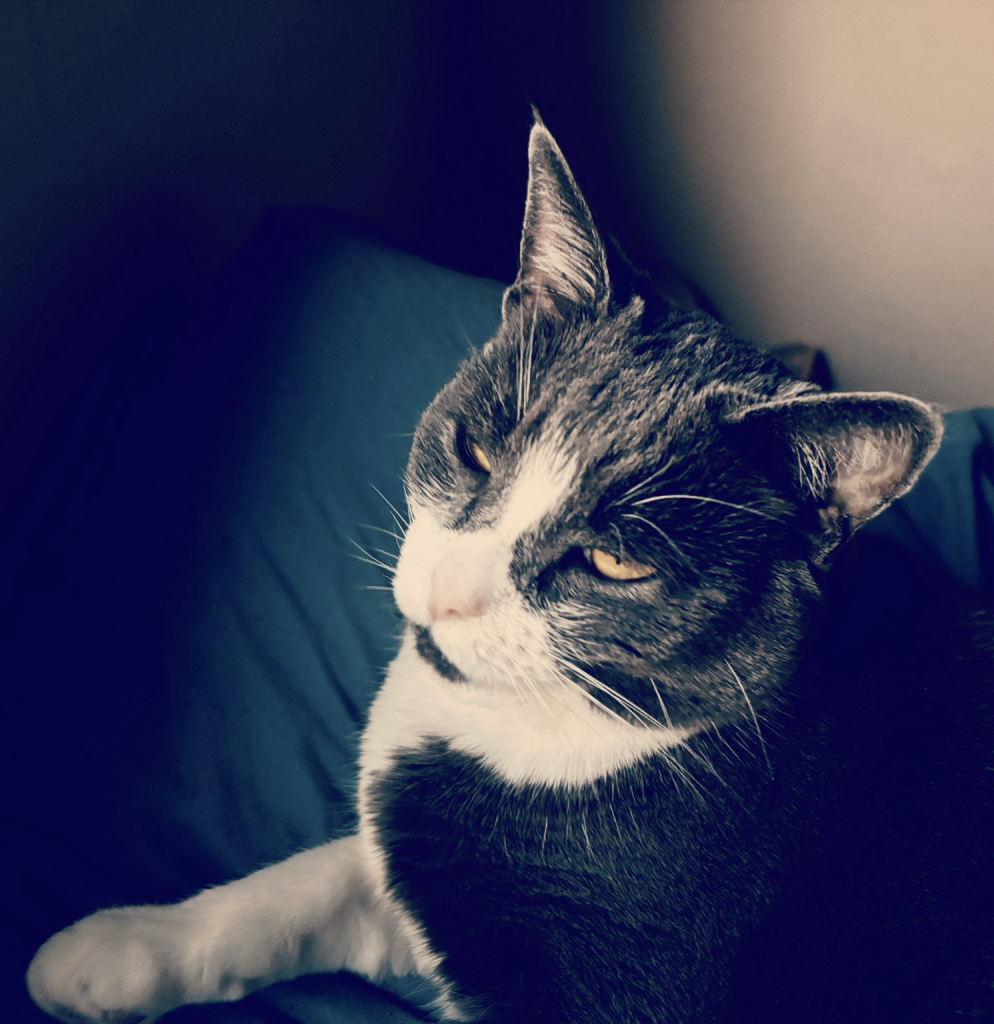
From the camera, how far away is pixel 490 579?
2.17 feet

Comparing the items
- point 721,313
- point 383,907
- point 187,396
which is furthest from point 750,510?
point 721,313

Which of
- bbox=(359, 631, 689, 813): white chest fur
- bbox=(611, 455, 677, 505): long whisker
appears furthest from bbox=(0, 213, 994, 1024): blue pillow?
bbox=(611, 455, 677, 505): long whisker

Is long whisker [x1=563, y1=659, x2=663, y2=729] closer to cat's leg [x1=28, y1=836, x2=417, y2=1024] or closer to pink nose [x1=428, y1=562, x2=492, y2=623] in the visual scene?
pink nose [x1=428, y1=562, x2=492, y2=623]

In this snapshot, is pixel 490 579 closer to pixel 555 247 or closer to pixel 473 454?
pixel 473 454

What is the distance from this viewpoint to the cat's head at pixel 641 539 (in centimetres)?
66

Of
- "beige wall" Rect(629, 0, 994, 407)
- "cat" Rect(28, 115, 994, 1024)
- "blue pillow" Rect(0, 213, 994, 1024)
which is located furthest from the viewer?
"beige wall" Rect(629, 0, 994, 407)

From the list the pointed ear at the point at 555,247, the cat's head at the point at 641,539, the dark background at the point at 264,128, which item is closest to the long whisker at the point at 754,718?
the cat's head at the point at 641,539

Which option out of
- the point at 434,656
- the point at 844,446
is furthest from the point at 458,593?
the point at 844,446

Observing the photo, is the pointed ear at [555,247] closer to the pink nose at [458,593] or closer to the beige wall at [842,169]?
the pink nose at [458,593]

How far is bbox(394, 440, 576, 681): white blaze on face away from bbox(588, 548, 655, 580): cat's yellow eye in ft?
0.21

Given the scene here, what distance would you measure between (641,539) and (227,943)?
0.62m

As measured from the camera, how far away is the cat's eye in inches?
29.6

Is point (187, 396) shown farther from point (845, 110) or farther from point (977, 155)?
point (977, 155)

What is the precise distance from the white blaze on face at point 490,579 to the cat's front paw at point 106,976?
0.47 metres
